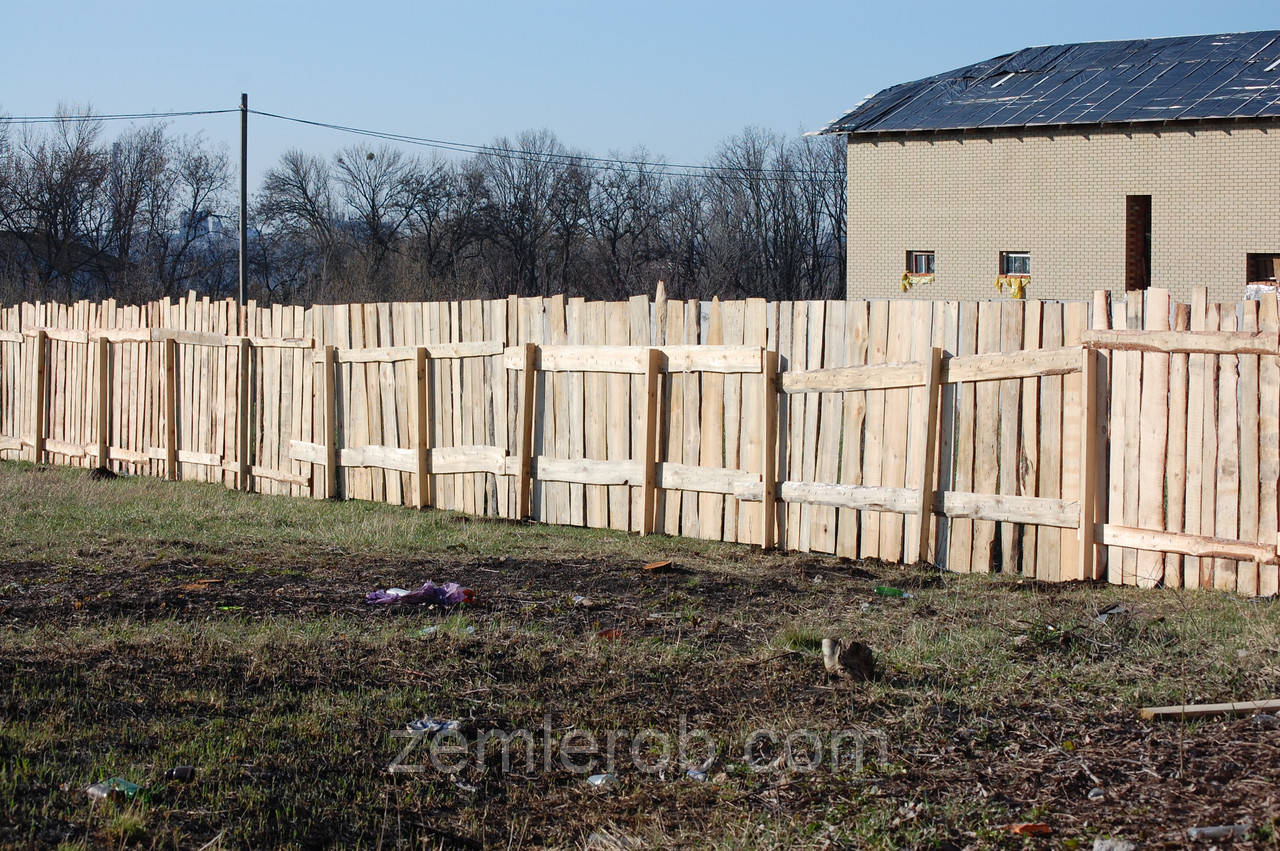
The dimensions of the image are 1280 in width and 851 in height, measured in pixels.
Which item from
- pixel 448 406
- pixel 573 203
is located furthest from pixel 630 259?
pixel 448 406

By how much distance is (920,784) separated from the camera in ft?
14.0

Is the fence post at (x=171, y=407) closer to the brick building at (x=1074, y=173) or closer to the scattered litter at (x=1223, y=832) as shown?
the scattered litter at (x=1223, y=832)

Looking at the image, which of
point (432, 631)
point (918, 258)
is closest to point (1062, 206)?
point (918, 258)

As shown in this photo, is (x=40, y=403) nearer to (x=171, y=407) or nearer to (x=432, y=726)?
(x=171, y=407)

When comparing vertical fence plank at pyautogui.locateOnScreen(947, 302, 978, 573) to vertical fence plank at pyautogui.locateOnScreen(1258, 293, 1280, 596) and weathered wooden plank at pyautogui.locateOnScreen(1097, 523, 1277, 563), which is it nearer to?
weathered wooden plank at pyautogui.locateOnScreen(1097, 523, 1277, 563)

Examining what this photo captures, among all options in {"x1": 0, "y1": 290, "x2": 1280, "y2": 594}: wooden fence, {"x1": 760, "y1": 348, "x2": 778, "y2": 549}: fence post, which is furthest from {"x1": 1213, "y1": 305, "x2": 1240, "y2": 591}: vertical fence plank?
{"x1": 760, "y1": 348, "x2": 778, "y2": 549}: fence post

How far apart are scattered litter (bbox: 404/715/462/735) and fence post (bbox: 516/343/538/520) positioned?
18.6 feet

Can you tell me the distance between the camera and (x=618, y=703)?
17.4ft

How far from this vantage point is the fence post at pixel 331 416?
39.7 feet

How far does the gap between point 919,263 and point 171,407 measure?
19717 mm

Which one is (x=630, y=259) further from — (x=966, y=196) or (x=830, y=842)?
(x=830, y=842)

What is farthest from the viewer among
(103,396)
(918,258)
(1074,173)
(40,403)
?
(918,258)

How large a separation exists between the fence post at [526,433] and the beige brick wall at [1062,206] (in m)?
19.0

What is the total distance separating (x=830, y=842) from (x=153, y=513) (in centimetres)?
878
